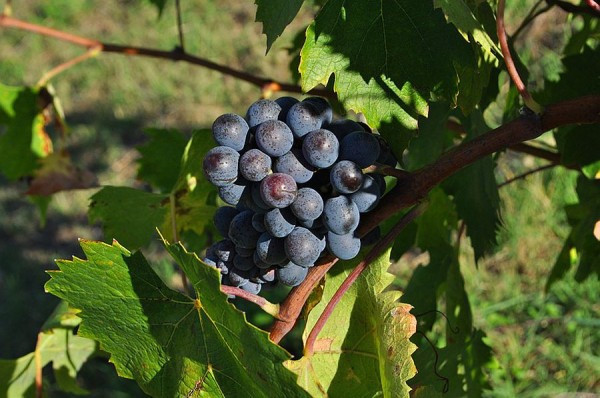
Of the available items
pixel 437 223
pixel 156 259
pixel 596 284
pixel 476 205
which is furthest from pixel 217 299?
pixel 156 259

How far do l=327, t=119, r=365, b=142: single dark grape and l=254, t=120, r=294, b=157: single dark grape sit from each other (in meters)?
0.06

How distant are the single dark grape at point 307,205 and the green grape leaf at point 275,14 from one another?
0.22 meters

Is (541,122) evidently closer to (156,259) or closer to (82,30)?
(156,259)

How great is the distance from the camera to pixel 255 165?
33.3 inches

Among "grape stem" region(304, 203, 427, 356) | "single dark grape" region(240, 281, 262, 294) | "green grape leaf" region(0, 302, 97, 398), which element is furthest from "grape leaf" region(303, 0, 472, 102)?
"green grape leaf" region(0, 302, 97, 398)

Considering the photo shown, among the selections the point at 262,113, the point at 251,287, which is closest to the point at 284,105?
the point at 262,113

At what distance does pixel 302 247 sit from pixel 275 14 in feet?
1.06

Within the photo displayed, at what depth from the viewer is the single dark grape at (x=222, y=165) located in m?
0.85

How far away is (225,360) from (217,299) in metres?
0.10

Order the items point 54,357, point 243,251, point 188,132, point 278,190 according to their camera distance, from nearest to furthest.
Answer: point 278,190, point 243,251, point 54,357, point 188,132

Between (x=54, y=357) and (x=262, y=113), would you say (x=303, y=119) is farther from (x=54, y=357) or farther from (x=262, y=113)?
(x=54, y=357)

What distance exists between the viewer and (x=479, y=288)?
112 inches

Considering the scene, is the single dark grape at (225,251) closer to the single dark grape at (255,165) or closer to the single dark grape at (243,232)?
the single dark grape at (243,232)

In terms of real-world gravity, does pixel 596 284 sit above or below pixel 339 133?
below
